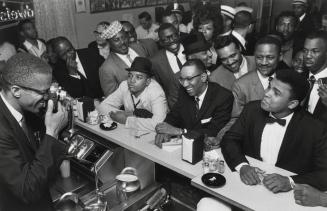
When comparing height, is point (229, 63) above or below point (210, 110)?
above

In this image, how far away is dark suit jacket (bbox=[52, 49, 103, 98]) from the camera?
3896mm

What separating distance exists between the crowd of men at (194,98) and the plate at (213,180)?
140 mm

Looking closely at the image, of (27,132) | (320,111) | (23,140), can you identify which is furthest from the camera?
(320,111)

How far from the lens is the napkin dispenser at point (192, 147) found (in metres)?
2.17

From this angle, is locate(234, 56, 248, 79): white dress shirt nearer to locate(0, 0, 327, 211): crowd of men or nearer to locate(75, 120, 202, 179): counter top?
locate(0, 0, 327, 211): crowd of men

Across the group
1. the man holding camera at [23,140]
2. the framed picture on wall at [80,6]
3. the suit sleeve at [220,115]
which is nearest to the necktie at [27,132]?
the man holding camera at [23,140]

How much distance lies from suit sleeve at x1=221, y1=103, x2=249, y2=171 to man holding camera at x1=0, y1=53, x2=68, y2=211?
1.17 m

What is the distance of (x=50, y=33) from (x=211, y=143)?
16.0 ft

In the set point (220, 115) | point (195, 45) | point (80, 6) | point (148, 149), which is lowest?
point (148, 149)

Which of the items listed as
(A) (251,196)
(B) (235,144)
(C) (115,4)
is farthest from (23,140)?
(C) (115,4)

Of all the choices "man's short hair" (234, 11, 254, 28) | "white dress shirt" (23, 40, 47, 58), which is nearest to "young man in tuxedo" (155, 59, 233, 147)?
"man's short hair" (234, 11, 254, 28)

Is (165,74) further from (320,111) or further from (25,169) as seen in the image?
(25,169)

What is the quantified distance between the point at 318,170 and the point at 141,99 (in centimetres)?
179

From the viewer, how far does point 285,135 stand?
2.23 metres
